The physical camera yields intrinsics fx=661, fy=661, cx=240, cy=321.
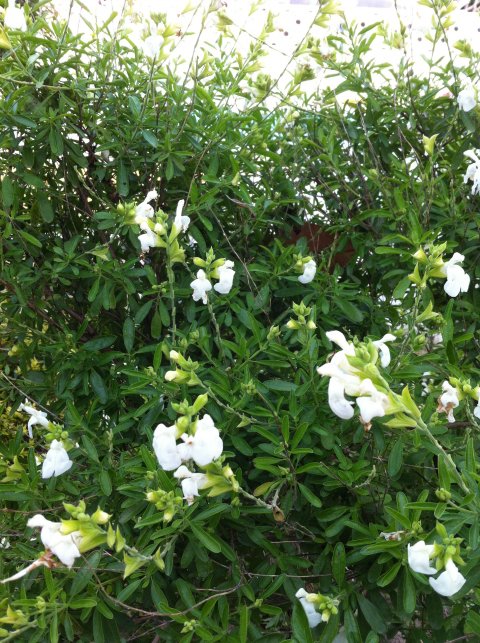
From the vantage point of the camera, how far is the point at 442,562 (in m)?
0.91

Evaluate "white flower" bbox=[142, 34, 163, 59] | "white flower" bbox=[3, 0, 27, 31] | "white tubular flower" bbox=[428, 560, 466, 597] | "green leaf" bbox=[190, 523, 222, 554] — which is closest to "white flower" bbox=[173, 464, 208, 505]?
"green leaf" bbox=[190, 523, 222, 554]

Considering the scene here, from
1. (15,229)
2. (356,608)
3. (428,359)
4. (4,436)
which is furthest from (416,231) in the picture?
(4,436)

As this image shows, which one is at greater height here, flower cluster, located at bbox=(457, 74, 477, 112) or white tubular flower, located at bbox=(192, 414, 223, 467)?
flower cluster, located at bbox=(457, 74, 477, 112)

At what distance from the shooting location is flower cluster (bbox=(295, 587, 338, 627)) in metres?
1.09

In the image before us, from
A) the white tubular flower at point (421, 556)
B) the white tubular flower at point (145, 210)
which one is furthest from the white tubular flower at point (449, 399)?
the white tubular flower at point (145, 210)

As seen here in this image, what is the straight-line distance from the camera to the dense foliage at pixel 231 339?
1183mm

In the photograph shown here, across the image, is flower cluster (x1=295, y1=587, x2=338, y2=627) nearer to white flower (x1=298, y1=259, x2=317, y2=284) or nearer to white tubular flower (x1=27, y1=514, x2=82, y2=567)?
white tubular flower (x1=27, y1=514, x2=82, y2=567)

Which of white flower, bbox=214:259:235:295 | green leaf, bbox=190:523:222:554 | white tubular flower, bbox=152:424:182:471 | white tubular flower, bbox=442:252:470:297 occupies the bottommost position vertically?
green leaf, bbox=190:523:222:554

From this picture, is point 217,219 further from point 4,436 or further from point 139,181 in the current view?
point 4,436

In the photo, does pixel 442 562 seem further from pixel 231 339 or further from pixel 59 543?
pixel 231 339

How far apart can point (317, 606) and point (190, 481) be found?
33 cm

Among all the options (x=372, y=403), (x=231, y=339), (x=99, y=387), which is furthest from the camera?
(x=231, y=339)

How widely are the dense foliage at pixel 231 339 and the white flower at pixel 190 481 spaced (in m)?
0.02

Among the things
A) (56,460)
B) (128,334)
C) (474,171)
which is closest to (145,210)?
(128,334)
